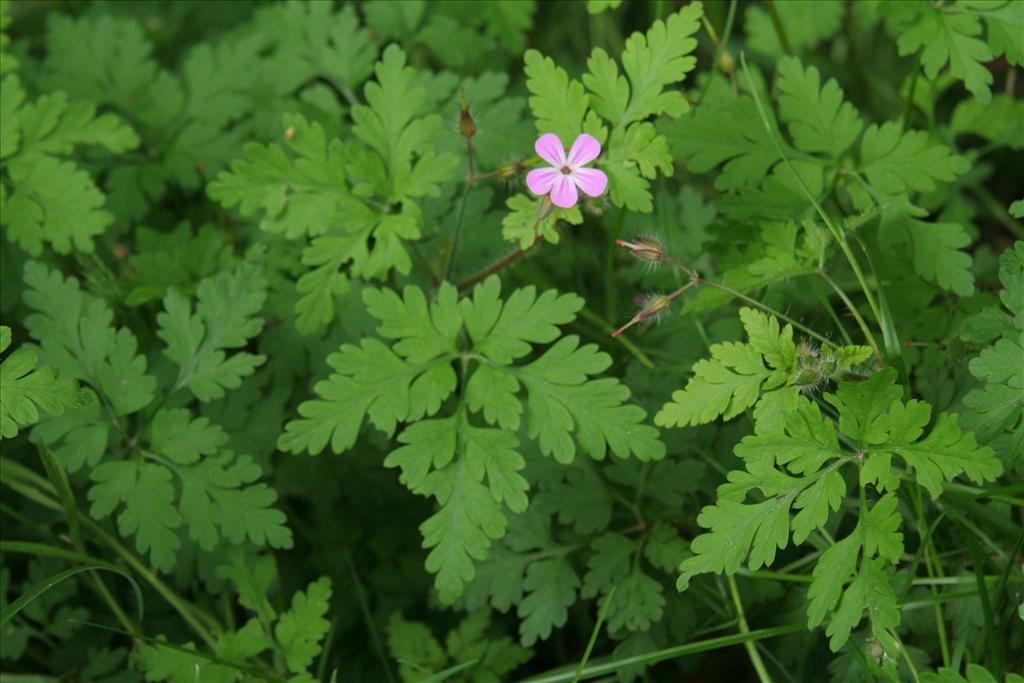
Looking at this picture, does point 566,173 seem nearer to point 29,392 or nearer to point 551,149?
point 551,149

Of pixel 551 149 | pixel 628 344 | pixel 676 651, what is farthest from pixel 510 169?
pixel 676 651

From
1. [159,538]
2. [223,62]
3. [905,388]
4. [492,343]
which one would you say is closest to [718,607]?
[905,388]

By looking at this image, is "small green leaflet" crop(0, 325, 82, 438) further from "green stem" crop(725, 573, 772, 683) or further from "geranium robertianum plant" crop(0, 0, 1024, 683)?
"green stem" crop(725, 573, 772, 683)

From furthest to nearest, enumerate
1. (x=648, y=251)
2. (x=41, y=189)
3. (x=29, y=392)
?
1. (x=41, y=189)
2. (x=648, y=251)
3. (x=29, y=392)

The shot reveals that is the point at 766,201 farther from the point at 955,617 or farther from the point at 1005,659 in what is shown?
the point at 1005,659

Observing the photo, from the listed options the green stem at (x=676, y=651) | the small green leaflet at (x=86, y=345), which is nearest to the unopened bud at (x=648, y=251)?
the green stem at (x=676, y=651)

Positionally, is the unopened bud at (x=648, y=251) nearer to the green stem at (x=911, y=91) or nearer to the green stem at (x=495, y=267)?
the green stem at (x=495, y=267)
